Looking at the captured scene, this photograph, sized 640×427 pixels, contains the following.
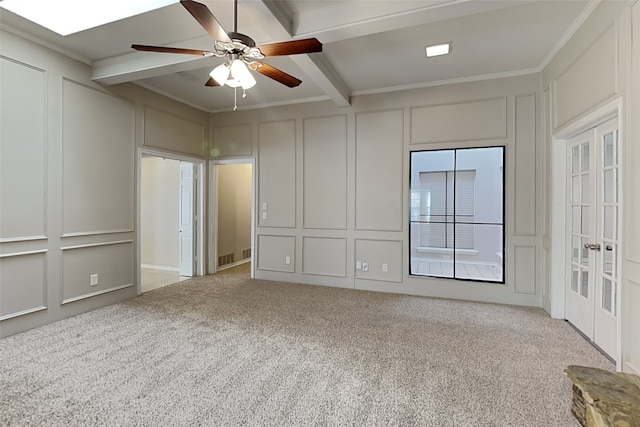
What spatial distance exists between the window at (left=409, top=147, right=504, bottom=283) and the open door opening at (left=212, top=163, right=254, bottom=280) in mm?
3054

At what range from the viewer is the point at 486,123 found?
4168 mm

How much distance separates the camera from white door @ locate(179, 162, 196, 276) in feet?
18.5

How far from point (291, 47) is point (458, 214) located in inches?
131

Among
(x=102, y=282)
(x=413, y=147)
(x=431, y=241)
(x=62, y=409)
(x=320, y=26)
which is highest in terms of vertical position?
(x=320, y=26)

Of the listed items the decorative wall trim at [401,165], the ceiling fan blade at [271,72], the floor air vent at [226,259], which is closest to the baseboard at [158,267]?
the floor air vent at [226,259]

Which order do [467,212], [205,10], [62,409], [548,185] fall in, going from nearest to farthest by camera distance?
1. [205,10]
2. [62,409]
3. [548,185]
4. [467,212]

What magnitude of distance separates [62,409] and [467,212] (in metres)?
4.54

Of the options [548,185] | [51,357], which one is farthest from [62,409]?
[548,185]

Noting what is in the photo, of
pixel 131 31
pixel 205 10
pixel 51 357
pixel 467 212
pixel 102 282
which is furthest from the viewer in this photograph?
pixel 467 212

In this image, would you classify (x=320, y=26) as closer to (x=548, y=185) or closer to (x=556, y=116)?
(x=556, y=116)

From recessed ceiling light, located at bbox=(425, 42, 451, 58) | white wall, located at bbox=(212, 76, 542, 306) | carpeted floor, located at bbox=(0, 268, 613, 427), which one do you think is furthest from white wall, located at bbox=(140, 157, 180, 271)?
recessed ceiling light, located at bbox=(425, 42, 451, 58)

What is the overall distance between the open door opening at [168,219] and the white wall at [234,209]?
594 mm

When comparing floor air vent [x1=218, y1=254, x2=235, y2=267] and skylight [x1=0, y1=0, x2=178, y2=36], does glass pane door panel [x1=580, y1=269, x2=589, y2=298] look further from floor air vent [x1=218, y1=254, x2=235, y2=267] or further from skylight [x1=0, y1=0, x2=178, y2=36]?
floor air vent [x1=218, y1=254, x2=235, y2=267]

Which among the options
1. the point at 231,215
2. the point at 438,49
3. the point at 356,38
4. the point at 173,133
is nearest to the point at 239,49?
the point at 356,38
